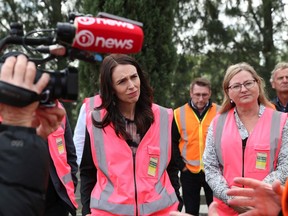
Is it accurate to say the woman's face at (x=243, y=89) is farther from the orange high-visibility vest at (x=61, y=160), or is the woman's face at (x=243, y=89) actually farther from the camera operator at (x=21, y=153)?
the camera operator at (x=21, y=153)

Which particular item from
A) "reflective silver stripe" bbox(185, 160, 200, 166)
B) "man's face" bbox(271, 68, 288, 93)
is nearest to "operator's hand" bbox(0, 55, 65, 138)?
"man's face" bbox(271, 68, 288, 93)

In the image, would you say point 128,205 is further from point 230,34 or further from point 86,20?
point 230,34

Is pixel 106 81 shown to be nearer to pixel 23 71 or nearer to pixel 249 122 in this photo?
pixel 249 122

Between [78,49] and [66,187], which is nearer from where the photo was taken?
[78,49]

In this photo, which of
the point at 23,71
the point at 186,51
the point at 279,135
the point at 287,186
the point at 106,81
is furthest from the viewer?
the point at 186,51

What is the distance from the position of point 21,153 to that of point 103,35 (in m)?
0.43

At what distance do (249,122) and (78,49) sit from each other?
6.57 feet

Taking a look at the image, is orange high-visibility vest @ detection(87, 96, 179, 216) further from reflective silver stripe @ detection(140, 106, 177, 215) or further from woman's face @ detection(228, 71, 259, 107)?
woman's face @ detection(228, 71, 259, 107)

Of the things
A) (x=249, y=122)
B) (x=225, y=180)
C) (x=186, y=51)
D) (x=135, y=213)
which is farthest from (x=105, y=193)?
(x=186, y=51)

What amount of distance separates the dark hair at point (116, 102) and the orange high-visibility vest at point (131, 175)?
0.13ft

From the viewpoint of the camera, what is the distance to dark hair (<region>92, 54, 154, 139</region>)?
2.82 m

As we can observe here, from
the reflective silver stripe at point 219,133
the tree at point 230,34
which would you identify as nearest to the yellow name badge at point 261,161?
the reflective silver stripe at point 219,133

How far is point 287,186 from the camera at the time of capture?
1523 mm

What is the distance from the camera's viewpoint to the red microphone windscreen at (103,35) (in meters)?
1.47
